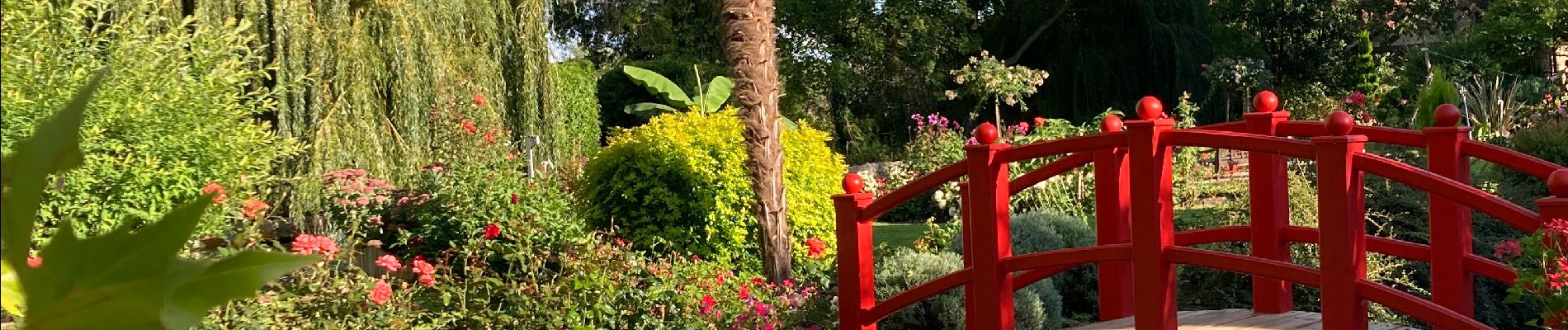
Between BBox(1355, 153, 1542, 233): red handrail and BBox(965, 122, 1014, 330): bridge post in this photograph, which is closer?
BBox(1355, 153, 1542, 233): red handrail

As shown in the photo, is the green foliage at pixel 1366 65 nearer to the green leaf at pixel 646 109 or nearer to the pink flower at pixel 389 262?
the green leaf at pixel 646 109

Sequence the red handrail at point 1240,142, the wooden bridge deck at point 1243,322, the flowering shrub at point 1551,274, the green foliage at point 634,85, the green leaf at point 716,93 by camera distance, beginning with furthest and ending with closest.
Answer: the green foliage at point 634,85 < the green leaf at point 716,93 < the wooden bridge deck at point 1243,322 < the red handrail at point 1240,142 < the flowering shrub at point 1551,274

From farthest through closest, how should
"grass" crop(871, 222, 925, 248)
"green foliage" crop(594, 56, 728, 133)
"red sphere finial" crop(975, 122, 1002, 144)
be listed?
"green foliage" crop(594, 56, 728, 133)
"grass" crop(871, 222, 925, 248)
"red sphere finial" crop(975, 122, 1002, 144)

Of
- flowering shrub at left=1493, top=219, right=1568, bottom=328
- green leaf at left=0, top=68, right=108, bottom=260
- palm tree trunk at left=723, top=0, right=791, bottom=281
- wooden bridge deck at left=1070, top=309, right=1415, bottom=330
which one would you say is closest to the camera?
green leaf at left=0, top=68, right=108, bottom=260

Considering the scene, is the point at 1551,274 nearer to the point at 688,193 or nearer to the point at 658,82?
the point at 688,193

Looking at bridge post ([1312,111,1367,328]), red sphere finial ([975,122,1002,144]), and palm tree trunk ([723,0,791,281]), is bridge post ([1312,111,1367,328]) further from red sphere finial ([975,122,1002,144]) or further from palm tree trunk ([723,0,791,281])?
palm tree trunk ([723,0,791,281])

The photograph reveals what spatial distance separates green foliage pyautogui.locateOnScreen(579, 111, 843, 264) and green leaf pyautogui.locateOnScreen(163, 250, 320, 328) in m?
7.71

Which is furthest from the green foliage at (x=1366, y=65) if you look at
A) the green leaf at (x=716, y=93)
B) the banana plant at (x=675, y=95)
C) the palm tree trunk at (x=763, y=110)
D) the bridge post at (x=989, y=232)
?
the bridge post at (x=989, y=232)

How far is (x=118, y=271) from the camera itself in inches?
13.3

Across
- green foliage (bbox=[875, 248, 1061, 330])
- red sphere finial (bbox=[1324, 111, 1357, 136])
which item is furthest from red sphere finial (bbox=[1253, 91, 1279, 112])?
green foliage (bbox=[875, 248, 1061, 330])

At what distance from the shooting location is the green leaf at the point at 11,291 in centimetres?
34

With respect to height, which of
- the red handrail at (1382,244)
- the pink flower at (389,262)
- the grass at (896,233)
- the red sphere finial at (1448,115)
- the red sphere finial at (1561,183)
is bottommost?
the grass at (896,233)

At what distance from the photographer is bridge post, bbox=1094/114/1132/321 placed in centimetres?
478

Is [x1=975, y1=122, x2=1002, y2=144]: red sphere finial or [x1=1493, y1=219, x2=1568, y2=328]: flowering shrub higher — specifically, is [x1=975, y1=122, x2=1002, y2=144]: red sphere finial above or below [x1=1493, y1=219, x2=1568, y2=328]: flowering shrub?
above
